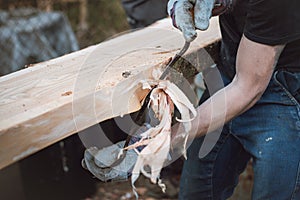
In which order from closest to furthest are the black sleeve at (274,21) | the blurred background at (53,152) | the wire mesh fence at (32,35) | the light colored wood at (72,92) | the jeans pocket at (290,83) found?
the light colored wood at (72,92) → the black sleeve at (274,21) → the jeans pocket at (290,83) → the blurred background at (53,152) → the wire mesh fence at (32,35)

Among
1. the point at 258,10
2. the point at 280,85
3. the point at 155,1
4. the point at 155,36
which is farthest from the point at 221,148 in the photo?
the point at 155,1

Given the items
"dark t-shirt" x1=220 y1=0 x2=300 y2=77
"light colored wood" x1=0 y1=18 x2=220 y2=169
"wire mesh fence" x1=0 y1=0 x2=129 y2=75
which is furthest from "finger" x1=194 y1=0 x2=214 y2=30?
"wire mesh fence" x1=0 y1=0 x2=129 y2=75

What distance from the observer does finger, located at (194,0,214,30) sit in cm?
140

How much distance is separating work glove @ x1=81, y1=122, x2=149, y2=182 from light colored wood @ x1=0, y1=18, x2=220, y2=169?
4.8 inches

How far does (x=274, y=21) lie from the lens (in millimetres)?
1382

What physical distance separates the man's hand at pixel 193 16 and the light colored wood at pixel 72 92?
20 cm

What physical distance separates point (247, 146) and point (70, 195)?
1.22 metres

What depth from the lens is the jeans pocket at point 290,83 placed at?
163cm

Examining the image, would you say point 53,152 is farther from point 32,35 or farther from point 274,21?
point 274,21

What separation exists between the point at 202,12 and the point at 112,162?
511 mm

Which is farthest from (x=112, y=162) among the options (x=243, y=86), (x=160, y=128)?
(x=243, y=86)

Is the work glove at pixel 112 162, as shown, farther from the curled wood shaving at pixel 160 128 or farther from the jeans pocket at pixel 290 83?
the jeans pocket at pixel 290 83

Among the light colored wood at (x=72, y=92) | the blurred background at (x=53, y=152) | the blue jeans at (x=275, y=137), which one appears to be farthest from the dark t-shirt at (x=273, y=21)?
the blurred background at (x=53, y=152)

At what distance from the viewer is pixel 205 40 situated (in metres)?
1.84
